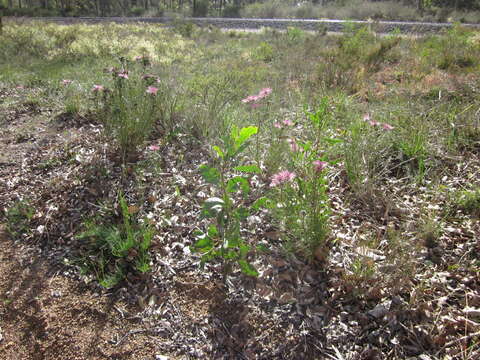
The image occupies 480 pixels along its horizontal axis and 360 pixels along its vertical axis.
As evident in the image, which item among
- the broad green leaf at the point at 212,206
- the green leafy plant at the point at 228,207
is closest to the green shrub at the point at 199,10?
the green leafy plant at the point at 228,207

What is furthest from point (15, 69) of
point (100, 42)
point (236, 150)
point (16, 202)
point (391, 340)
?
point (391, 340)

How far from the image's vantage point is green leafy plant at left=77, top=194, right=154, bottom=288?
2094 mm

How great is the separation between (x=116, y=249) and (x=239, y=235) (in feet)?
2.92

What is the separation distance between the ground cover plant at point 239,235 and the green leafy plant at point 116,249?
1 cm

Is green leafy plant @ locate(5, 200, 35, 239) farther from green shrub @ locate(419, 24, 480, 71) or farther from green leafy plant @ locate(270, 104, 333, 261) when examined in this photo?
green shrub @ locate(419, 24, 480, 71)

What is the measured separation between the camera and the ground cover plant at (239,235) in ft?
5.70

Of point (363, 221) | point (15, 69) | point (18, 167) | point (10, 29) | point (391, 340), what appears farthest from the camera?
point (10, 29)

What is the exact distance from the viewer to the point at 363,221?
7.79 feet

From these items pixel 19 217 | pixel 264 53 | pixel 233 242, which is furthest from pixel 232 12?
pixel 233 242

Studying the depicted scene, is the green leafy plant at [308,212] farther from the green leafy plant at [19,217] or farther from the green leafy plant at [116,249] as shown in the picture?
the green leafy plant at [19,217]

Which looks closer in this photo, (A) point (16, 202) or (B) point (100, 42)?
(A) point (16, 202)

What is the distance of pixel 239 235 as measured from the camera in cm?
198

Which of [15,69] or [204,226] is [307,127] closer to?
[204,226]

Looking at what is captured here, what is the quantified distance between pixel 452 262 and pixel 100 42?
37.5 feet
